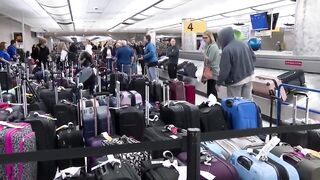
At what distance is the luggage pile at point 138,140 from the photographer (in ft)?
7.79

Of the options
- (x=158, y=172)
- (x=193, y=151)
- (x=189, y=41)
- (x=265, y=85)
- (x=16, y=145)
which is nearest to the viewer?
(x=193, y=151)

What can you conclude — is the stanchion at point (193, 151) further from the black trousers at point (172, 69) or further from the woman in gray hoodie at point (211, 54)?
the black trousers at point (172, 69)

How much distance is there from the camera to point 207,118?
13.6 feet

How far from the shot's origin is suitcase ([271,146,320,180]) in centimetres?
234

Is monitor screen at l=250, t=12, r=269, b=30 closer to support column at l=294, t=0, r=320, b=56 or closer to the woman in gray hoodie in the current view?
support column at l=294, t=0, r=320, b=56

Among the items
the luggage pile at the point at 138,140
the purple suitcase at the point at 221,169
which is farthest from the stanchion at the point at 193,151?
the purple suitcase at the point at 221,169

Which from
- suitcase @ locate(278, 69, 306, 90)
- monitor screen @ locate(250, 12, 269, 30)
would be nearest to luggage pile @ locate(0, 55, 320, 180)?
suitcase @ locate(278, 69, 306, 90)

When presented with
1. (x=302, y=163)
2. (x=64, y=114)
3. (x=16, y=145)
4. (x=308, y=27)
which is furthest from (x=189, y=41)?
(x=302, y=163)

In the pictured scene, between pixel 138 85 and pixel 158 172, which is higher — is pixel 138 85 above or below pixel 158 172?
above

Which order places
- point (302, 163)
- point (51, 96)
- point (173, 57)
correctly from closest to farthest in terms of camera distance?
point (302, 163)
point (51, 96)
point (173, 57)

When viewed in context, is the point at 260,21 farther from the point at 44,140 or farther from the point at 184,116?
the point at 44,140

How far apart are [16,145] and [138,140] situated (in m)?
1.38

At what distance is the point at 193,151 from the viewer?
1665mm

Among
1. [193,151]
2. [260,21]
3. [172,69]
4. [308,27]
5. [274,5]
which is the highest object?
[274,5]
